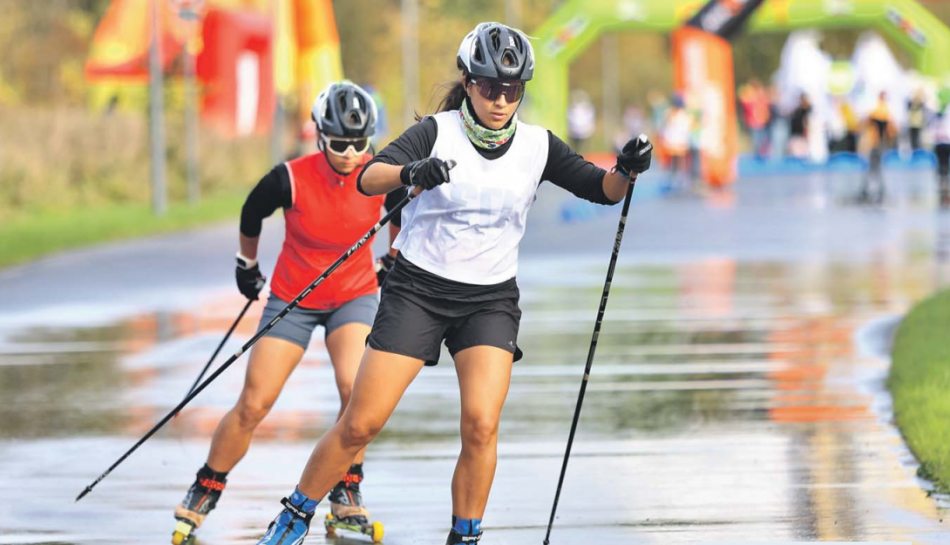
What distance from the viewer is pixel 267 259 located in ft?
66.1

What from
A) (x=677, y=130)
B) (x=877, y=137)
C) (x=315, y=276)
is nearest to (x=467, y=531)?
(x=315, y=276)

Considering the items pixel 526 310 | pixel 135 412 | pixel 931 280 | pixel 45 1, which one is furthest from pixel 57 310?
pixel 45 1

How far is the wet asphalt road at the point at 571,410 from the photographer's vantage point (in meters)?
7.16

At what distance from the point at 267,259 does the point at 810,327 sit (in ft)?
26.7

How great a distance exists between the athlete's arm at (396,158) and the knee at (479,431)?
78 cm

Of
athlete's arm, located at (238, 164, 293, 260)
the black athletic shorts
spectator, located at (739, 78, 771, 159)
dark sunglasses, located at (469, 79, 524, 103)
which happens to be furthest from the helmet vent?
spectator, located at (739, 78, 771, 159)

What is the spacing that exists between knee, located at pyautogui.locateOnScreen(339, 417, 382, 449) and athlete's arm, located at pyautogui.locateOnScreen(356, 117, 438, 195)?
734 millimetres

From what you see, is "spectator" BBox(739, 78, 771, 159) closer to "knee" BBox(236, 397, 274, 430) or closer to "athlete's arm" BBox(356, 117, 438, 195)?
"knee" BBox(236, 397, 274, 430)

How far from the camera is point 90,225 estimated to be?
26.0 meters

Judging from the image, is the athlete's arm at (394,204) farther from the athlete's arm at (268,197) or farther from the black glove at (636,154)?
the black glove at (636,154)

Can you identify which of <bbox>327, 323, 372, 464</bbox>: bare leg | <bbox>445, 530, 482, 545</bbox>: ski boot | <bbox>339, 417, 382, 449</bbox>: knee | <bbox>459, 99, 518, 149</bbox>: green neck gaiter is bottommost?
<bbox>445, 530, 482, 545</bbox>: ski boot

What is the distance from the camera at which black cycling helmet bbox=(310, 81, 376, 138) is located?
22.6 ft

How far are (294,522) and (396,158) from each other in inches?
48.8

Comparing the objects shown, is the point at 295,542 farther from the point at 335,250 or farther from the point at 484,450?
the point at 335,250
